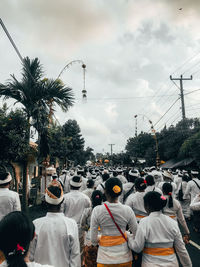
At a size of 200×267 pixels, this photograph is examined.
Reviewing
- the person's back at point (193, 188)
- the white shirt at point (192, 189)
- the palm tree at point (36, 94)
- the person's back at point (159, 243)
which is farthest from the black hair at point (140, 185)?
the palm tree at point (36, 94)

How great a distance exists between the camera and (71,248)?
8.82 ft

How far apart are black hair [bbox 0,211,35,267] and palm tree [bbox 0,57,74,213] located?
8.49 metres

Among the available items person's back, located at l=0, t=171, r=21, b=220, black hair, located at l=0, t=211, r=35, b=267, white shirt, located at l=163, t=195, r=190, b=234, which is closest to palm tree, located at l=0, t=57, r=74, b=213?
person's back, located at l=0, t=171, r=21, b=220

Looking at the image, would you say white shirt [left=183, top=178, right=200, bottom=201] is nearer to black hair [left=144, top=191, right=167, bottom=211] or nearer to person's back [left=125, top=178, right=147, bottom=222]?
person's back [left=125, top=178, right=147, bottom=222]

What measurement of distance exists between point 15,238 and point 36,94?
9.52 metres

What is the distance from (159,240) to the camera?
2879mm

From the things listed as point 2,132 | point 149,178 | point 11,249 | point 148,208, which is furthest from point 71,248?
point 2,132

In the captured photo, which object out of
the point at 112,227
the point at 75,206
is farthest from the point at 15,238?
the point at 75,206

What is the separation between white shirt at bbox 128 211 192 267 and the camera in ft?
9.39

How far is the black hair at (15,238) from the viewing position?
60.3 inches

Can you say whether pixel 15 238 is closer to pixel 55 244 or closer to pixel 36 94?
pixel 55 244

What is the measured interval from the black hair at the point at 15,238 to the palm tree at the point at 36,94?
27.8 feet

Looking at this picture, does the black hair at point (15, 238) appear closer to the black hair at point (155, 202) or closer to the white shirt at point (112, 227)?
the white shirt at point (112, 227)

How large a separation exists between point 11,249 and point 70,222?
1.27 metres
